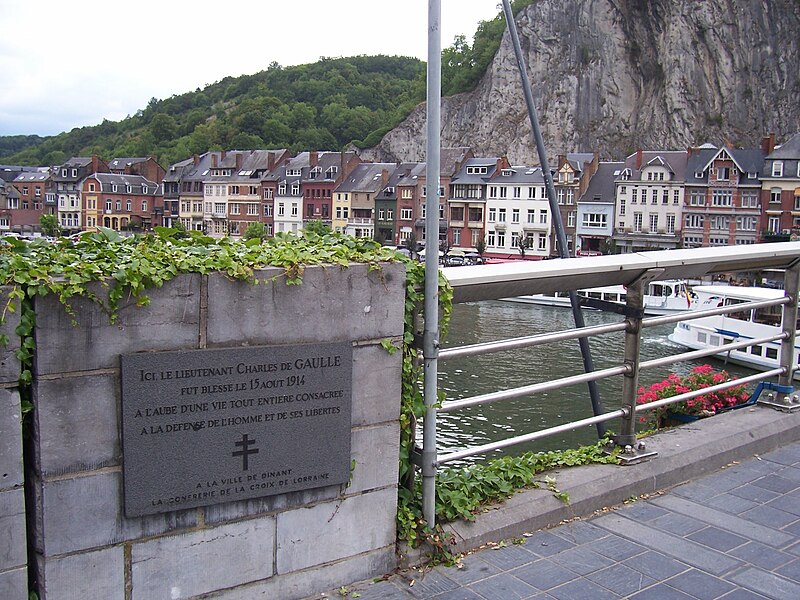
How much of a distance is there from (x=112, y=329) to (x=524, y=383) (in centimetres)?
2239

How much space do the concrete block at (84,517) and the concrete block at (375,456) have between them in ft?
2.98

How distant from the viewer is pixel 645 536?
4379 mm

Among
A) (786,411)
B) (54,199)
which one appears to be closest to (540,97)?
(54,199)

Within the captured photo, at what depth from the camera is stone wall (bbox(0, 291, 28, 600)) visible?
297 centimetres

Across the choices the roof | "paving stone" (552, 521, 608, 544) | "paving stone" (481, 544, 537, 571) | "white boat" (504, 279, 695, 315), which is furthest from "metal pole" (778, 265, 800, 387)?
the roof

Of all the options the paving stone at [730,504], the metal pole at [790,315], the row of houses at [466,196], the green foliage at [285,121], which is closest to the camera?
the paving stone at [730,504]

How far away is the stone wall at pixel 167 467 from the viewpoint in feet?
10.2

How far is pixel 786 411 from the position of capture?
624 centimetres

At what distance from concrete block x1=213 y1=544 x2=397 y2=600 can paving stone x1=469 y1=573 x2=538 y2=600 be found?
43cm

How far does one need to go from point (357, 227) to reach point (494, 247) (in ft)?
49.7

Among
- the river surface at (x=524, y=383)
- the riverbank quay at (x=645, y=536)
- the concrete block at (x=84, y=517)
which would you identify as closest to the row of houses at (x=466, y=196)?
the river surface at (x=524, y=383)

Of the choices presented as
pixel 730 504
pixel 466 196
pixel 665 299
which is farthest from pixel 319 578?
pixel 466 196

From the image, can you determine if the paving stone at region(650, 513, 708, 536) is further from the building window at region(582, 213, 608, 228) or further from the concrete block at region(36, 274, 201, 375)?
the building window at region(582, 213, 608, 228)

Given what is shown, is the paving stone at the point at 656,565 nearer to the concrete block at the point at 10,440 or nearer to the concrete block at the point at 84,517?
the concrete block at the point at 84,517
